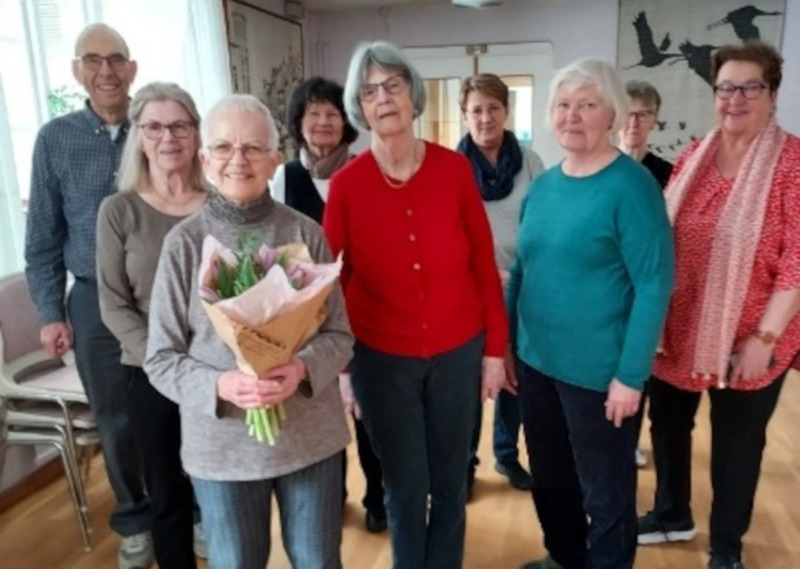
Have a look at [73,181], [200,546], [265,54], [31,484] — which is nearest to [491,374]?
[200,546]

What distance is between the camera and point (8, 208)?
96.7 inches

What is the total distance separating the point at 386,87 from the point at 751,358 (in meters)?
1.13

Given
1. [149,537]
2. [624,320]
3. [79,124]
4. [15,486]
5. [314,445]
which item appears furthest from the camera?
[15,486]

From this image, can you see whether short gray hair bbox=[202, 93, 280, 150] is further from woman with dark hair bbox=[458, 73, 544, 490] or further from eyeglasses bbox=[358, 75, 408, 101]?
woman with dark hair bbox=[458, 73, 544, 490]

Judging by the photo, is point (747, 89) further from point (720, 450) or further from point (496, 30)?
point (496, 30)

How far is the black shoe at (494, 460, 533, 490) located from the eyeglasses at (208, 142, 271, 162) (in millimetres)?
1789

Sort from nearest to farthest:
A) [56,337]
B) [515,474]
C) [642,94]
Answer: [56,337] → [642,94] → [515,474]

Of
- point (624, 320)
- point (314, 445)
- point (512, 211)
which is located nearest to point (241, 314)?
point (314, 445)

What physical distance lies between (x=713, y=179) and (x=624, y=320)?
1.66 ft

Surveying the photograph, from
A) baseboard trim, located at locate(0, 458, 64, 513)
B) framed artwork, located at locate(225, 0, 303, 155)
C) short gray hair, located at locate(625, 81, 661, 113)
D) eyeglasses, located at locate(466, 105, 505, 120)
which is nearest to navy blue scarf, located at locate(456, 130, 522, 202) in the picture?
eyeglasses, located at locate(466, 105, 505, 120)

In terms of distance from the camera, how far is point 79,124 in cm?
192

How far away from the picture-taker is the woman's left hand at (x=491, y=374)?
166cm

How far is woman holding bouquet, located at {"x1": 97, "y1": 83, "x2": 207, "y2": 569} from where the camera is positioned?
1572 millimetres

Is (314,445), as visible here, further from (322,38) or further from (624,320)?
(322,38)
